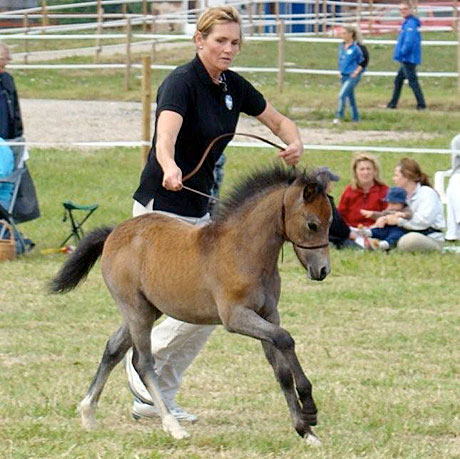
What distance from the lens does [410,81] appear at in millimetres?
22984

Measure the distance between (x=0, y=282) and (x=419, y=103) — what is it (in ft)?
45.2

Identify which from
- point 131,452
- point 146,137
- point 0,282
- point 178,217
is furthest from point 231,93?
point 146,137

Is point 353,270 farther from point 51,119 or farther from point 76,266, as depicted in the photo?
point 51,119

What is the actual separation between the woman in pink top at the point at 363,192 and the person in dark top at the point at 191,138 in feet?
18.8

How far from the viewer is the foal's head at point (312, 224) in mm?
5402

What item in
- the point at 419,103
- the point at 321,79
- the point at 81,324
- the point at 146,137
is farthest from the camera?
the point at 321,79

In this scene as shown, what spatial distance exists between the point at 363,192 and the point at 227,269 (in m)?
6.76

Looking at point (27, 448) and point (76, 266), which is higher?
point (76, 266)

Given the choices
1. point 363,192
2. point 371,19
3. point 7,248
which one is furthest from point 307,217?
point 371,19

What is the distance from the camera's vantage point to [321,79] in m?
28.3

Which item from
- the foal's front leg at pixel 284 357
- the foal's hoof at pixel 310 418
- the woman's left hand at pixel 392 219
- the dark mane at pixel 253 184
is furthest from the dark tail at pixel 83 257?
the woman's left hand at pixel 392 219

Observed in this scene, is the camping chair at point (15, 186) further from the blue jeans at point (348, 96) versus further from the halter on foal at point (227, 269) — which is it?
the blue jeans at point (348, 96)

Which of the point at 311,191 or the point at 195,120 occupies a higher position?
the point at 195,120

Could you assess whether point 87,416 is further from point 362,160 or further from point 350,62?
point 350,62
